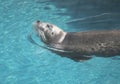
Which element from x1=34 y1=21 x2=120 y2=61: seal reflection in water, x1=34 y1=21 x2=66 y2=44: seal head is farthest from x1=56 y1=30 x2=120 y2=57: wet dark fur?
x1=34 y1=21 x2=66 y2=44: seal head

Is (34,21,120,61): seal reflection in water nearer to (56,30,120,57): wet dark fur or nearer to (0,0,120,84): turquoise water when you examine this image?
(56,30,120,57): wet dark fur

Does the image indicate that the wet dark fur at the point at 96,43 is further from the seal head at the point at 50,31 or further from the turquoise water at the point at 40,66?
the turquoise water at the point at 40,66

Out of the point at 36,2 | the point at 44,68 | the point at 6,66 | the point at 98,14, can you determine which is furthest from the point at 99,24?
the point at 36,2

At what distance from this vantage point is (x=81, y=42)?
5680 mm

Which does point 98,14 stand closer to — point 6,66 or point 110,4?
point 110,4

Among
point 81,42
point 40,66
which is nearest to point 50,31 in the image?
point 81,42

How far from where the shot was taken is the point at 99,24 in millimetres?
8086

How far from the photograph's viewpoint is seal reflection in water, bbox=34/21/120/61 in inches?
216

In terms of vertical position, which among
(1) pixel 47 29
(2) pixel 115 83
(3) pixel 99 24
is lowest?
(2) pixel 115 83

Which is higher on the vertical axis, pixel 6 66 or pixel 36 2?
pixel 36 2

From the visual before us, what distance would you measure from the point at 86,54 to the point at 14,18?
15.2ft

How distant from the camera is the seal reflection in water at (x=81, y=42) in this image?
5.48m

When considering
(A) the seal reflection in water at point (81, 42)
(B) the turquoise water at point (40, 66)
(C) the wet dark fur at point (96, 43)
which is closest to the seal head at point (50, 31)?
(A) the seal reflection in water at point (81, 42)

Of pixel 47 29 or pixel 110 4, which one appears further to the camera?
pixel 110 4
